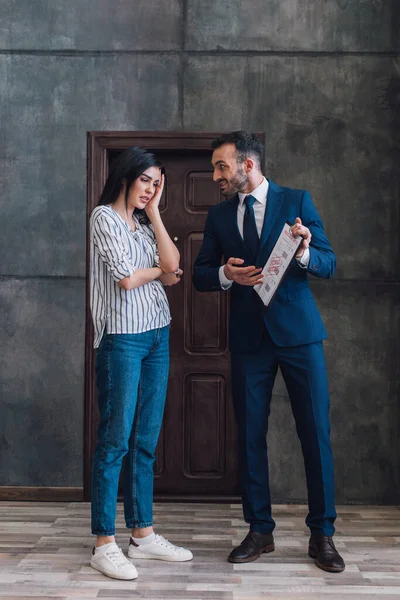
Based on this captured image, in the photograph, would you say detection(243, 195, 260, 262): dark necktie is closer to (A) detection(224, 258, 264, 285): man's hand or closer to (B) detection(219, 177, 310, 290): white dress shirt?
(B) detection(219, 177, 310, 290): white dress shirt

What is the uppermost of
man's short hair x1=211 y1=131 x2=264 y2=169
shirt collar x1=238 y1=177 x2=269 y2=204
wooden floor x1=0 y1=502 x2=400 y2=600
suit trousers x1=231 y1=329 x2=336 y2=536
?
man's short hair x1=211 y1=131 x2=264 y2=169

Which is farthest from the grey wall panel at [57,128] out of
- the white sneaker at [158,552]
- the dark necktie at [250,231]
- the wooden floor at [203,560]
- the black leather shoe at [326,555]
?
the black leather shoe at [326,555]

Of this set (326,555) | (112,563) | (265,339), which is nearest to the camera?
(112,563)

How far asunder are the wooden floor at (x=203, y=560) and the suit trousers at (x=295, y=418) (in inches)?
8.9

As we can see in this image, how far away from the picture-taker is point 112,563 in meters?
2.85

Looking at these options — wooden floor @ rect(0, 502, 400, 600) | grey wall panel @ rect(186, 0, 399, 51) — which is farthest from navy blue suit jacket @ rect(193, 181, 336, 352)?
grey wall panel @ rect(186, 0, 399, 51)

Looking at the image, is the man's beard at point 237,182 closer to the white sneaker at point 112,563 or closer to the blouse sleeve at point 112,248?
the blouse sleeve at point 112,248

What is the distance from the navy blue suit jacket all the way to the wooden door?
1.14 meters

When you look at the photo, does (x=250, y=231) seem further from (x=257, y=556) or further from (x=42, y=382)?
(x=42, y=382)

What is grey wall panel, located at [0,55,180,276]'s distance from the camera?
13.7ft

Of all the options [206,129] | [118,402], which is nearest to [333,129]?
[206,129]

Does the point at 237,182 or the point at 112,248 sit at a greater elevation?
the point at 237,182

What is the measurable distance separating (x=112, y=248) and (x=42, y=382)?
1622mm

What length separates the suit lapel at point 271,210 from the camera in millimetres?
3045
